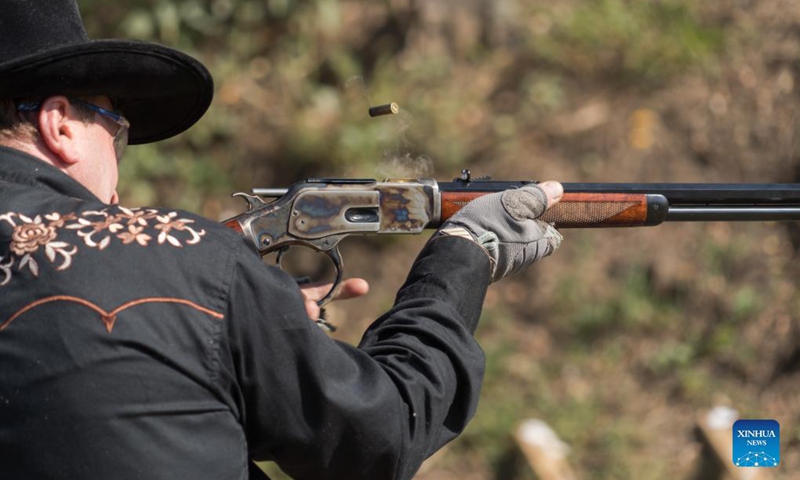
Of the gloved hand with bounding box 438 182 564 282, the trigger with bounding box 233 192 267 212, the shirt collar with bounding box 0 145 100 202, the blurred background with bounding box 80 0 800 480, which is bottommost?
the shirt collar with bounding box 0 145 100 202

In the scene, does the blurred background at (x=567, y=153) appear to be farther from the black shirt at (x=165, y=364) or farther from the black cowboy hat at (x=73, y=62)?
the black shirt at (x=165, y=364)

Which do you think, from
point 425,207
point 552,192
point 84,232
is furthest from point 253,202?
point 84,232

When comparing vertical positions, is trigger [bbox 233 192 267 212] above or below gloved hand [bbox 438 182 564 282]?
above

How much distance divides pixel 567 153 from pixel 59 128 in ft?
16.1

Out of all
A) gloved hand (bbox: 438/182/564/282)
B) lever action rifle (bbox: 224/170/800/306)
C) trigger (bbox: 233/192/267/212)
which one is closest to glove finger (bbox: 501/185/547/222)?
gloved hand (bbox: 438/182/564/282)

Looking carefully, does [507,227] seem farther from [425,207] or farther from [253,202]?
[253,202]

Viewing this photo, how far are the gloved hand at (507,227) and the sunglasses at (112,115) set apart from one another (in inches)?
35.3

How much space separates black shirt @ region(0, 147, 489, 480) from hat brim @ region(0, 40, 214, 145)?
7.6 inches

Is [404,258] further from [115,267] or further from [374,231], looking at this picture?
[115,267]

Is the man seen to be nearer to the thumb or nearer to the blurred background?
the thumb

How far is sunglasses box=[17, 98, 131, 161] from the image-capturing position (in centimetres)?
234

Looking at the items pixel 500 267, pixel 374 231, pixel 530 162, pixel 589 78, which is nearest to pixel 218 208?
pixel 530 162

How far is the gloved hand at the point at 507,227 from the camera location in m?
2.81

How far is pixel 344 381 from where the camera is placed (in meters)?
A: 2.16
